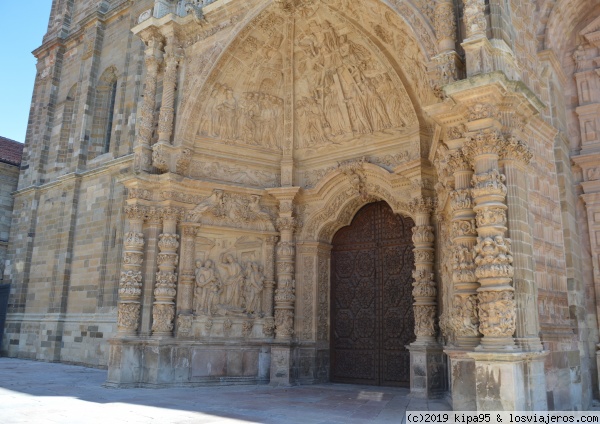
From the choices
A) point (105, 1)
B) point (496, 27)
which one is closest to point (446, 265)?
point (496, 27)

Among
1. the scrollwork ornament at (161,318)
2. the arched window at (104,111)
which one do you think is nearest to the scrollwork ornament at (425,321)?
the scrollwork ornament at (161,318)

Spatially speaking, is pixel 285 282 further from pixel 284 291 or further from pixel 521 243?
pixel 521 243

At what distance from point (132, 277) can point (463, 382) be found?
259 inches

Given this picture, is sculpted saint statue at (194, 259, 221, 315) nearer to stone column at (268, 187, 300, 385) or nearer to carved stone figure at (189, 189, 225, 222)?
carved stone figure at (189, 189, 225, 222)

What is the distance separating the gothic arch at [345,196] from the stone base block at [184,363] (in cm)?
281

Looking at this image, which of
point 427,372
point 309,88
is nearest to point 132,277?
point 309,88

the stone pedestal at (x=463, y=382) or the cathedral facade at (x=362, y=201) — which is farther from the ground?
the cathedral facade at (x=362, y=201)

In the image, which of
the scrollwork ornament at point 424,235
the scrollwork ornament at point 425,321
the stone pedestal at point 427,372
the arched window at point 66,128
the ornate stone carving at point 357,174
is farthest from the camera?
the arched window at point 66,128

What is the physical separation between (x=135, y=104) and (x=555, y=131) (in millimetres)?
11473

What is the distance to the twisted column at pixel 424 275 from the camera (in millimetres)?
8922

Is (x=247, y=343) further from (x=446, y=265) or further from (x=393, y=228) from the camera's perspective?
(x=446, y=265)

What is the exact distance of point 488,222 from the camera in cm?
671

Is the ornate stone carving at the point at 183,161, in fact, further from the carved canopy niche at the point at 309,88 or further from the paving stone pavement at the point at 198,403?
the paving stone pavement at the point at 198,403

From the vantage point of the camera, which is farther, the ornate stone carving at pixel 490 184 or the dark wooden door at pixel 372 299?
the dark wooden door at pixel 372 299
